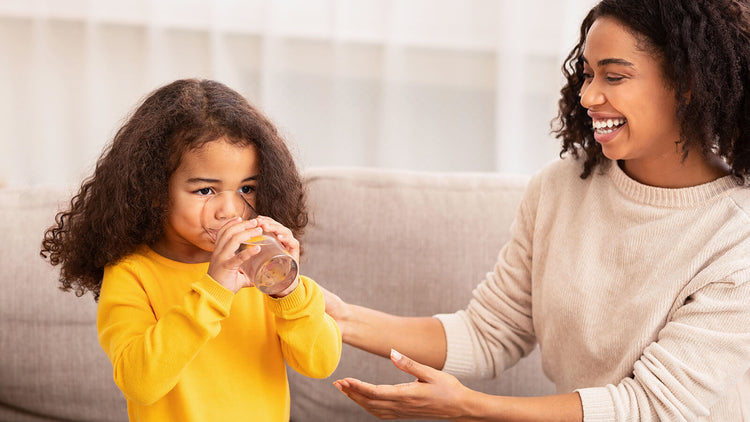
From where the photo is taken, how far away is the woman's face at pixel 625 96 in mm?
1264

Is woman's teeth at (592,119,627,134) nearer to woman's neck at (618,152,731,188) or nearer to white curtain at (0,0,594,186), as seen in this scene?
woman's neck at (618,152,731,188)

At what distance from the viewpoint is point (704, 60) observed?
123 cm

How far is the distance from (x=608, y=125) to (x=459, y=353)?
0.54 m

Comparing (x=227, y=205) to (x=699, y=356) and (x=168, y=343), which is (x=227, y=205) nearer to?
(x=168, y=343)

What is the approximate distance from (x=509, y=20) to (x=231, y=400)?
5.19 ft

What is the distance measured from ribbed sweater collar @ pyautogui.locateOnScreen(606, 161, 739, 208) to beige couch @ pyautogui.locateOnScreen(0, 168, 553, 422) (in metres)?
0.40

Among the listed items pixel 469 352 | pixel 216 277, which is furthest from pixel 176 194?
pixel 469 352

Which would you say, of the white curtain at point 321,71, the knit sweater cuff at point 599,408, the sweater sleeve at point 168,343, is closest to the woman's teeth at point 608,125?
the knit sweater cuff at point 599,408

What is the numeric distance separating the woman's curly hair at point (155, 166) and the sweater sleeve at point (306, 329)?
0.43 feet

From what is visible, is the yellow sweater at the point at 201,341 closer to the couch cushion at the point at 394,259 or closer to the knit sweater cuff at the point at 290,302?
the knit sweater cuff at the point at 290,302

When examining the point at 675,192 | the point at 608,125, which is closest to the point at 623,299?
the point at 675,192

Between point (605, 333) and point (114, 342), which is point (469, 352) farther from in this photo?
point (114, 342)

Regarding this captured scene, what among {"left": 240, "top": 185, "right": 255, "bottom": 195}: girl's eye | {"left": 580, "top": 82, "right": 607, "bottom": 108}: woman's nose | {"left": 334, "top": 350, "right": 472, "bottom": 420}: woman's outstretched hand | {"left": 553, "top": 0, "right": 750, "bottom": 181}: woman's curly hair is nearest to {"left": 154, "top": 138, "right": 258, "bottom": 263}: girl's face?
{"left": 240, "top": 185, "right": 255, "bottom": 195}: girl's eye

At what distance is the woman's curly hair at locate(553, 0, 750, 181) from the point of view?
1.23m
